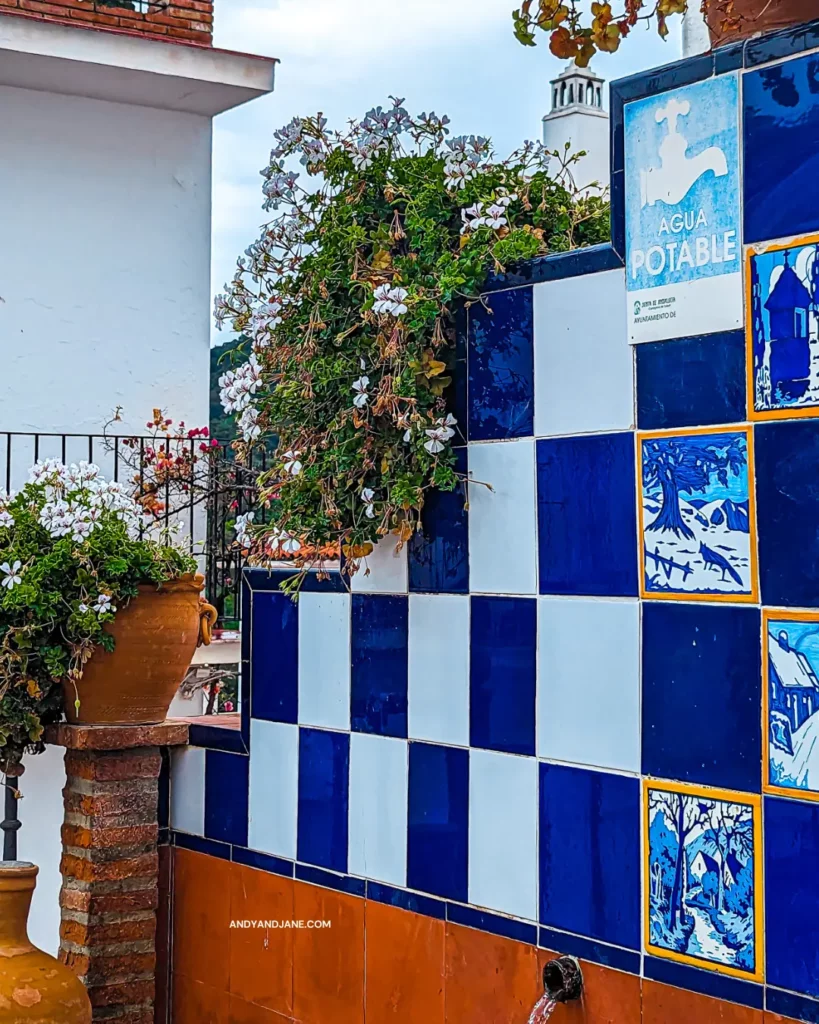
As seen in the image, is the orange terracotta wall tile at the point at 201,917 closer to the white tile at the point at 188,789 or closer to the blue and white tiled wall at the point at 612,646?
the white tile at the point at 188,789

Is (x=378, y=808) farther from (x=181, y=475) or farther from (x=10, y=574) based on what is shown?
(x=181, y=475)

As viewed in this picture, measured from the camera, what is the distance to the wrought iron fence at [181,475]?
7.59 m

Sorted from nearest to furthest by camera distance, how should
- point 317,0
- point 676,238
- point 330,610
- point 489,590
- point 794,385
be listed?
1. point 794,385
2. point 676,238
3. point 489,590
4. point 330,610
5. point 317,0

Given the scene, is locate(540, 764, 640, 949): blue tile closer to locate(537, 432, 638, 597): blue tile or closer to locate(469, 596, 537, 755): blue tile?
locate(469, 596, 537, 755): blue tile

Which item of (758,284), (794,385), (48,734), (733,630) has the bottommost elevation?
(48,734)

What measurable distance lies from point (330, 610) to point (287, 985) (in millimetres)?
846

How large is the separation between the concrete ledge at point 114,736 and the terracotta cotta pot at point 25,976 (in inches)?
13.2

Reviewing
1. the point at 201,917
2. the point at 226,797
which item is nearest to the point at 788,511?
the point at 226,797

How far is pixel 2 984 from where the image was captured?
2.87 meters

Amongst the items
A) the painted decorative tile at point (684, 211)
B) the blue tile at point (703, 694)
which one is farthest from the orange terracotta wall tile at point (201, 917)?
the painted decorative tile at point (684, 211)

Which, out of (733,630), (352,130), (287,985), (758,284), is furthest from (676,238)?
(287,985)

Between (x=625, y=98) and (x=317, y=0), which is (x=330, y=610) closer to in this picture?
(x=625, y=98)

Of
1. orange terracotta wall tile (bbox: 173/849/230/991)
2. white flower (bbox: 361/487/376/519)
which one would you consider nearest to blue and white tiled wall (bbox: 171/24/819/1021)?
white flower (bbox: 361/487/376/519)

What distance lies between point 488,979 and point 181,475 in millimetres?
5425
